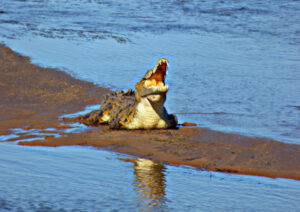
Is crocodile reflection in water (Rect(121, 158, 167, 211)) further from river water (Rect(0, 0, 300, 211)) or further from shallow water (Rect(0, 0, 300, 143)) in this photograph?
shallow water (Rect(0, 0, 300, 143))

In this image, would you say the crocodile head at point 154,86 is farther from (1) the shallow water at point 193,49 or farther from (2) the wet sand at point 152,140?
(1) the shallow water at point 193,49

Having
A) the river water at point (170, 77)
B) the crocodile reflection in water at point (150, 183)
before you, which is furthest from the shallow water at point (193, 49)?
the crocodile reflection in water at point (150, 183)

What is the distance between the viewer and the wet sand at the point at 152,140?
5.57m

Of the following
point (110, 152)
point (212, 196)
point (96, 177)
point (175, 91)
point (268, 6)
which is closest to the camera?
point (212, 196)

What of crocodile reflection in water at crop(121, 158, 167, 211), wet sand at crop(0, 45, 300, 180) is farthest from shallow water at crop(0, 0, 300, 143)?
crocodile reflection in water at crop(121, 158, 167, 211)

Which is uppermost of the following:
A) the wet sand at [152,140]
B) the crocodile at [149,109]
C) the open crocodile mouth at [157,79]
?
the open crocodile mouth at [157,79]

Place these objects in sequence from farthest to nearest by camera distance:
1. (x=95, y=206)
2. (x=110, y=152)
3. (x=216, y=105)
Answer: (x=216, y=105)
(x=110, y=152)
(x=95, y=206)

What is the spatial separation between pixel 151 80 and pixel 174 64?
16.5 feet

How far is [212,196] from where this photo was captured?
13.8 ft

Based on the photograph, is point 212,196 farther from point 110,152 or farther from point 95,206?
point 110,152

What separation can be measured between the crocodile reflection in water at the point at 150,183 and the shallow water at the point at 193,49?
216 cm

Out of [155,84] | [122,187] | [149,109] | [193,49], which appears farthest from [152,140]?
[193,49]

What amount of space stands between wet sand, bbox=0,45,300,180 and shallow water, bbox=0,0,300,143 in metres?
0.61

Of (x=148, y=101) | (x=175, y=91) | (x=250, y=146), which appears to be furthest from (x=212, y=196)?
(x=175, y=91)
